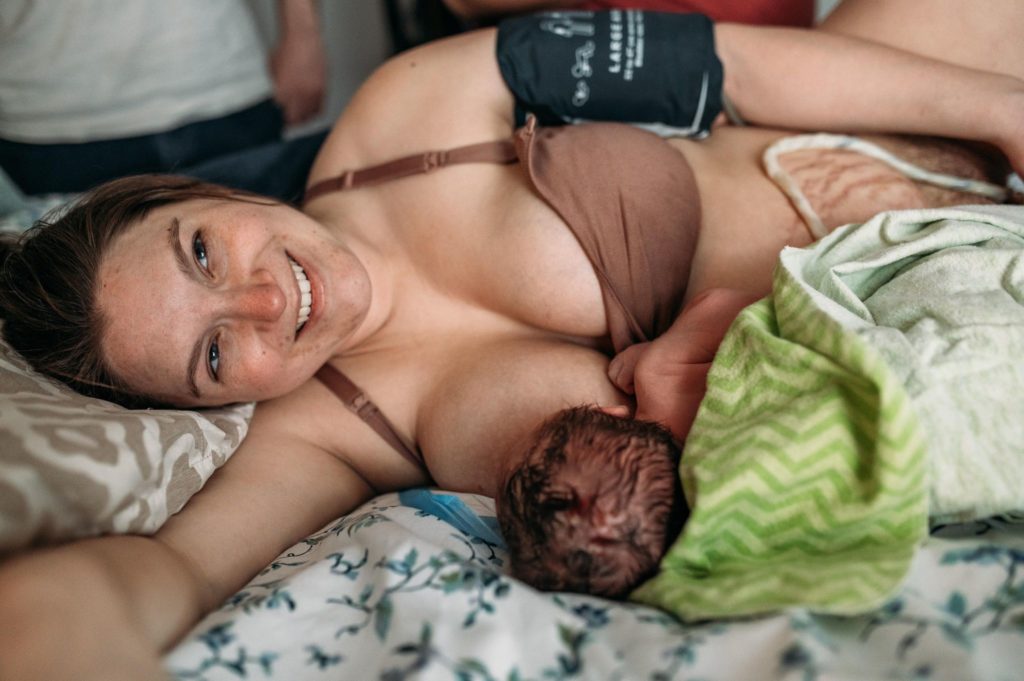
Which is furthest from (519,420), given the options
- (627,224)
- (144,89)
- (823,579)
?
(144,89)

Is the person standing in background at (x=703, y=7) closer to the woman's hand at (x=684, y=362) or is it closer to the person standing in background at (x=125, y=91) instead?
the person standing in background at (x=125, y=91)

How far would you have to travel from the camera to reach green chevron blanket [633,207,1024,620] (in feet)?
2.23

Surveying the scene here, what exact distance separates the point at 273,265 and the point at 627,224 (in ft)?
1.60

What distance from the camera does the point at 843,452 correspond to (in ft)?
2.36

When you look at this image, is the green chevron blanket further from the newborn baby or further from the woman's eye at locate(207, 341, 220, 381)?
the woman's eye at locate(207, 341, 220, 381)

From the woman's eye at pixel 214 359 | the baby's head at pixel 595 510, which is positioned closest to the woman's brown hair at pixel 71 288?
the woman's eye at pixel 214 359

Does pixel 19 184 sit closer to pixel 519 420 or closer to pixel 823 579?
pixel 519 420

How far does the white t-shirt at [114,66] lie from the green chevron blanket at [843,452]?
1330 mm

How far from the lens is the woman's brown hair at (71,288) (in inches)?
40.2

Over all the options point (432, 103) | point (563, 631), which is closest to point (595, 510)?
point (563, 631)

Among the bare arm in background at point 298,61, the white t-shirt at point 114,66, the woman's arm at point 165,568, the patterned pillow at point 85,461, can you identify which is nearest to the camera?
the woman's arm at point 165,568

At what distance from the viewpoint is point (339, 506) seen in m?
1.13

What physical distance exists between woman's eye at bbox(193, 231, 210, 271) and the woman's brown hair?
9cm

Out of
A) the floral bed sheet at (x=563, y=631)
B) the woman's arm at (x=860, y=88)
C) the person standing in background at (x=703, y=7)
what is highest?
the person standing in background at (x=703, y=7)
